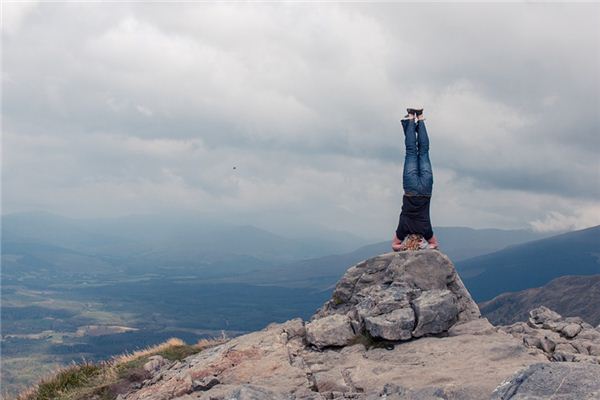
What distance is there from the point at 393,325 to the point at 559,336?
20.3ft

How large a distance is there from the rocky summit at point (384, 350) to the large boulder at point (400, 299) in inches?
1.4

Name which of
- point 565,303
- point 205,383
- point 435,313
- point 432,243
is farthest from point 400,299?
point 565,303

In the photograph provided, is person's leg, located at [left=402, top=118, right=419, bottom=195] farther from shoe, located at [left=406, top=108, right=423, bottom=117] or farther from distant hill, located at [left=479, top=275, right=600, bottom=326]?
distant hill, located at [left=479, top=275, right=600, bottom=326]

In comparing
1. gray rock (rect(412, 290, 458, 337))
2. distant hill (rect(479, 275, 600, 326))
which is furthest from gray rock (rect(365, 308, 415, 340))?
distant hill (rect(479, 275, 600, 326))

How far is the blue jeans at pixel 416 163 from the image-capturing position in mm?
22047

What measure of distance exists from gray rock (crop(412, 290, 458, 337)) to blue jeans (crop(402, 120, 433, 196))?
5045mm

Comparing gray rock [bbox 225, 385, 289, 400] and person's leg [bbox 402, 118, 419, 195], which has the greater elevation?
person's leg [bbox 402, 118, 419, 195]

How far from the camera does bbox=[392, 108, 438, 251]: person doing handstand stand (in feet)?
72.3

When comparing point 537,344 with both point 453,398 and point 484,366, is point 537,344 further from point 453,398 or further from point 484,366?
point 453,398

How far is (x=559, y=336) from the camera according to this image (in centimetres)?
1877

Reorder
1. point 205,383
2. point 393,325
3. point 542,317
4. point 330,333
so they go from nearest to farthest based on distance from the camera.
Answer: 1. point 205,383
2. point 393,325
3. point 330,333
4. point 542,317

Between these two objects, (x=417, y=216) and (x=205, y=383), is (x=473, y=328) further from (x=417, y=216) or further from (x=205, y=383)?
(x=205, y=383)

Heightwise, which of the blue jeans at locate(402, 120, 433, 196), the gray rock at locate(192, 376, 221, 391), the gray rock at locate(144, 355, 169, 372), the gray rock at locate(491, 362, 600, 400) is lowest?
the gray rock at locate(144, 355, 169, 372)

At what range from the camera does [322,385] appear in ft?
49.8
